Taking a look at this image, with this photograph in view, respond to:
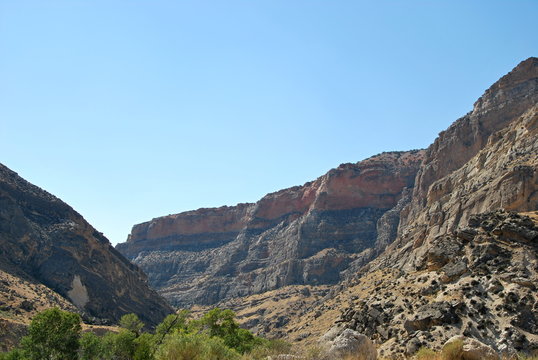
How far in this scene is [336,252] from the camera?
152m

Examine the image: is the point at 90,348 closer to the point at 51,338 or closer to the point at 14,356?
the point at 51,338

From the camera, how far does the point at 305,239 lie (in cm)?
16262

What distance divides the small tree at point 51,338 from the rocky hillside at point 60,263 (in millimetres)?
33127

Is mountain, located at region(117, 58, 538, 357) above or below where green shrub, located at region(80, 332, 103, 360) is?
above

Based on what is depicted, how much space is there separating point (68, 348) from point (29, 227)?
204ft

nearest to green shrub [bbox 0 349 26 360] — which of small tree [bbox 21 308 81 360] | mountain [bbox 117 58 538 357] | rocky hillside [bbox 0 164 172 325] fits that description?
small tree [bbox 21 308 81 360]

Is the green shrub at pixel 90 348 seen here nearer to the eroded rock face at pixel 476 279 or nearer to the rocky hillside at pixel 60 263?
the eroded rock face at pixel 476 279

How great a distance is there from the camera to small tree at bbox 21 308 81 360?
44562 mm

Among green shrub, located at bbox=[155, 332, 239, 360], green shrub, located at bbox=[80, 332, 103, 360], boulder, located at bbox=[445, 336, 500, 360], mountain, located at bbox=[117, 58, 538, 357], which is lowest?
green shrub, located at bbox=[80, 332, 103, 360]

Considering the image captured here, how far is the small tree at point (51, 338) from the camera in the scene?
146ft

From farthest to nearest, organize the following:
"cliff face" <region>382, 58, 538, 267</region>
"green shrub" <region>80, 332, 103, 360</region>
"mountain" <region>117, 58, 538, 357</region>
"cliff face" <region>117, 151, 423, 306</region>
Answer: "cliff face" <region>117, 151, 423, 306</region> → "cliff face" <region>382, 58, 538, 267</region> → "green shrub" <region>80, 332, 103, 360</region> → "mountain" <region>117, 58, 538, 357</region>

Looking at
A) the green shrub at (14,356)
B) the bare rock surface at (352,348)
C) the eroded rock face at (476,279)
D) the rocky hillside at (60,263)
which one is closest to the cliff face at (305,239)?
the rocky hillside at (60,263)

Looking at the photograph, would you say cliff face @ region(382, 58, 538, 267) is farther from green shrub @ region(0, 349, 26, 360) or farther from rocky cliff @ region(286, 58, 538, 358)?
green shrub @ region(0, 349, 26, 360)

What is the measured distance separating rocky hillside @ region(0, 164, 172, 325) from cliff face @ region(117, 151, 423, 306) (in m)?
43.3
